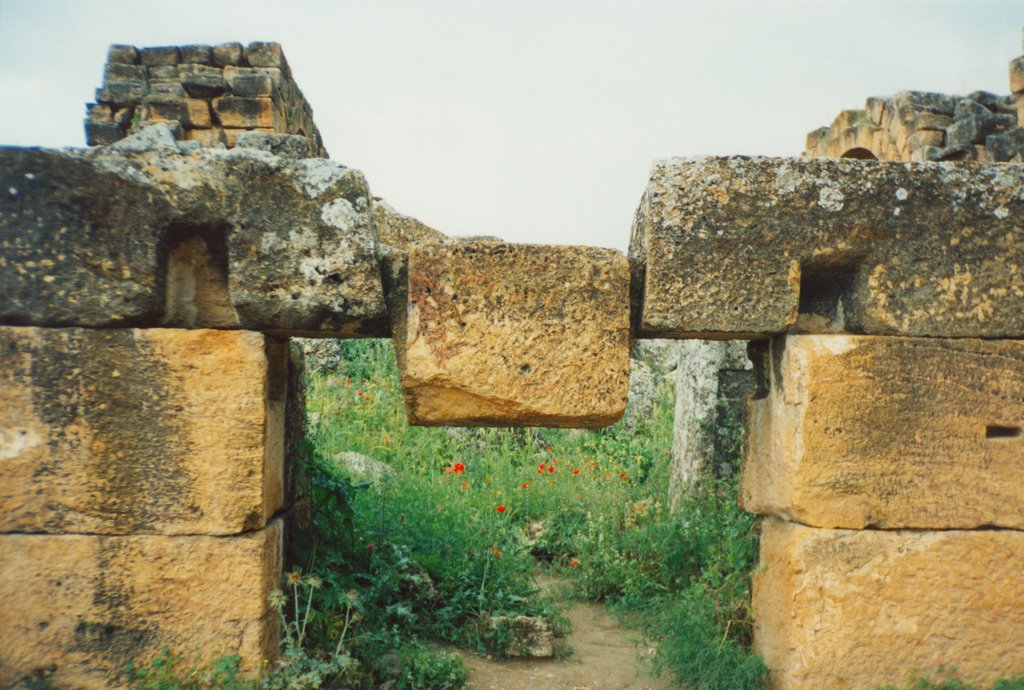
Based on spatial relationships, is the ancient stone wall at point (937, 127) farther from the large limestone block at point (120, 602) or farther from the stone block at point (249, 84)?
the large limestone block at point (120, 602)

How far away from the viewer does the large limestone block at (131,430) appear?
2.89 m

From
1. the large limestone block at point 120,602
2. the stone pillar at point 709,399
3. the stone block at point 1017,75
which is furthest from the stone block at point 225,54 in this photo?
the stone block at point 1017,75

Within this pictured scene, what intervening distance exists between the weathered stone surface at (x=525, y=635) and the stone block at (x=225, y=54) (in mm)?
7580

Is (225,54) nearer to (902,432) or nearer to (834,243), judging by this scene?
(834,243)

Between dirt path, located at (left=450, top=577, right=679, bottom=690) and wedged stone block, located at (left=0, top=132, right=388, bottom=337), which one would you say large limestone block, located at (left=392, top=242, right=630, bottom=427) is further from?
dirt path, located at (left=450, top=577, right=679, bottom=690)

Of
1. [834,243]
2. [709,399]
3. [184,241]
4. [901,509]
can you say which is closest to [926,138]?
[709,399]

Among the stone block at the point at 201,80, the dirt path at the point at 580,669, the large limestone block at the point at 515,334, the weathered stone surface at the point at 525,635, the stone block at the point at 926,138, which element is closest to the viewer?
the large limestone block at the point at 515,334

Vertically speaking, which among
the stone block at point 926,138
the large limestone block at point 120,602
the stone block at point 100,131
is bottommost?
the large limestone block at point 120,602

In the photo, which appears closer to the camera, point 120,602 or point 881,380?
point 120,602

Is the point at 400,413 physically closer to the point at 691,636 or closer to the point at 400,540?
the point at 400,540

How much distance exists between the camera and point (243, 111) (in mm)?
8953

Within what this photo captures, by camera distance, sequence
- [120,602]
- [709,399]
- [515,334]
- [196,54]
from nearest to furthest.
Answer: [120,602], [515,334], [709,399], [196,54]

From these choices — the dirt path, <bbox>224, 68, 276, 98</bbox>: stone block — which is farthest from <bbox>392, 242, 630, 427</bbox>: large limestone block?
<bbox>224, 68, 276, 98</bbox>: stone block

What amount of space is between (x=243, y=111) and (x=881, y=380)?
789 centimetres
